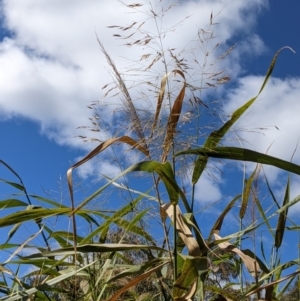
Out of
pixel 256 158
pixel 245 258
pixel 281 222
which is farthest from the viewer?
pixel 281 222

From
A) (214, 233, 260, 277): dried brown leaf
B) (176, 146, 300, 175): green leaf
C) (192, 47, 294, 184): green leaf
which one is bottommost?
(214, 233, 260, 277): dried brown leaf

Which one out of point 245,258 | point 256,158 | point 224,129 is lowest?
point 245,258

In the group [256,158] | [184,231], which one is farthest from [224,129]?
[184,231]

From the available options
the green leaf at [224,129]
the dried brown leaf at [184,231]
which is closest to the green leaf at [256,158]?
the green leaf at [224,129]

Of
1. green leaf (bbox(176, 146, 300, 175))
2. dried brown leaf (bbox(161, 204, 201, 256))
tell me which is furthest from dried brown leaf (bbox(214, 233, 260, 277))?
green leaf (bbox(176, 146, 300, 175))

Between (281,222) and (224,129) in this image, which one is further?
(281,222)

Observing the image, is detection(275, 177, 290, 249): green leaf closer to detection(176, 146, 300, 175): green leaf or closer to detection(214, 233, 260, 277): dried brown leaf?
detection(214, 233, 260, 277): dried brown leaf

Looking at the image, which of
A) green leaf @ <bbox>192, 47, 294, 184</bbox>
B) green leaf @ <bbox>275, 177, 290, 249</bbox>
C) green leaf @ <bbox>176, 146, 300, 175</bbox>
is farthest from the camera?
green leaf @ <bbox>275, 177, 290, 249</bbox>

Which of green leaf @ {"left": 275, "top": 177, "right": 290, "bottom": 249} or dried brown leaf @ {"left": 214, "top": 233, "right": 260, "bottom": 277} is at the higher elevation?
green leaf @ {"left": 275, "top": 177, "right": 290, "bottom": 249}

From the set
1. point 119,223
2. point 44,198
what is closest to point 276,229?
point 119,223

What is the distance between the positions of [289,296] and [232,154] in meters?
0.91

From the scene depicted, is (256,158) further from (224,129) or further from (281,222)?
(281,222)

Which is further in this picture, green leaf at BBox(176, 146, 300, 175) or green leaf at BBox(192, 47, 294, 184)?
green leaf at BBox(192, 47, 294, 184)

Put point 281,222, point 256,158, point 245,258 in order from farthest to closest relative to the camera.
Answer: point 281,222 → point 245,258 → point 256,158
